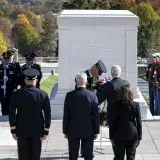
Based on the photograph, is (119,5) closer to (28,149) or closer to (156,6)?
(156,6)

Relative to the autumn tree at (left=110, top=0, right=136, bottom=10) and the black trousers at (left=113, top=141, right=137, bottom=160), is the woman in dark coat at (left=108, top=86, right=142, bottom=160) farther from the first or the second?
the autumn tree at (left=110, top=0, right=136, bottom=10)

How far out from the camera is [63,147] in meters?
9.98

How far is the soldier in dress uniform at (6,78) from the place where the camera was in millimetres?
13008

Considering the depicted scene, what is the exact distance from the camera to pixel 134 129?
770 cm

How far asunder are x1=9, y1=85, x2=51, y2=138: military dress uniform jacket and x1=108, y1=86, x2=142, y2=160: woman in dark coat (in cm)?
86

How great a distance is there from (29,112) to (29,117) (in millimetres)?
65

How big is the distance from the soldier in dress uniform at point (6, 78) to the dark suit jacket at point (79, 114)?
518cm

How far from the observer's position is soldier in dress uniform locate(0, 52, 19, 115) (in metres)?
13.0

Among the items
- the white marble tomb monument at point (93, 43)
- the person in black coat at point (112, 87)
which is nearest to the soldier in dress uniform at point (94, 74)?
the person in black coat at point (112, 87)

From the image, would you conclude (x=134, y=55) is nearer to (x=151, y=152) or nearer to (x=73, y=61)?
(x=73, y=61)

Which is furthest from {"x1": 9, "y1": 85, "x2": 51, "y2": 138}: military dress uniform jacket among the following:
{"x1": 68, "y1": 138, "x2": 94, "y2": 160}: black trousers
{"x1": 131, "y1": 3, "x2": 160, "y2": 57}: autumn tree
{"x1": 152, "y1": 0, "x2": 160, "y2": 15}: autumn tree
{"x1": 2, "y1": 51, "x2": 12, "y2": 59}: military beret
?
{"x1": 152, "y1": 0, "x2": 160, "y2": 15}: autumn tree

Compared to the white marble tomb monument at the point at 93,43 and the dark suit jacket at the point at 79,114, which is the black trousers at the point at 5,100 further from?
the dark suit jacket at the point at 79,114

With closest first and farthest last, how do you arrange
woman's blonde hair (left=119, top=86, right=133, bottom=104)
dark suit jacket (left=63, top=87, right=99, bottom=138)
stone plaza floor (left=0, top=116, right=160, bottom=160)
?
woman's blonde hair (left=119, top=86, right=133, bottom=104) < dark suit jacket (left=63, top=87, right=99, bottom=138) < stone plaza floor (left=0, top=116, right=160, bottom=160)

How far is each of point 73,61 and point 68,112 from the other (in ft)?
15.8
